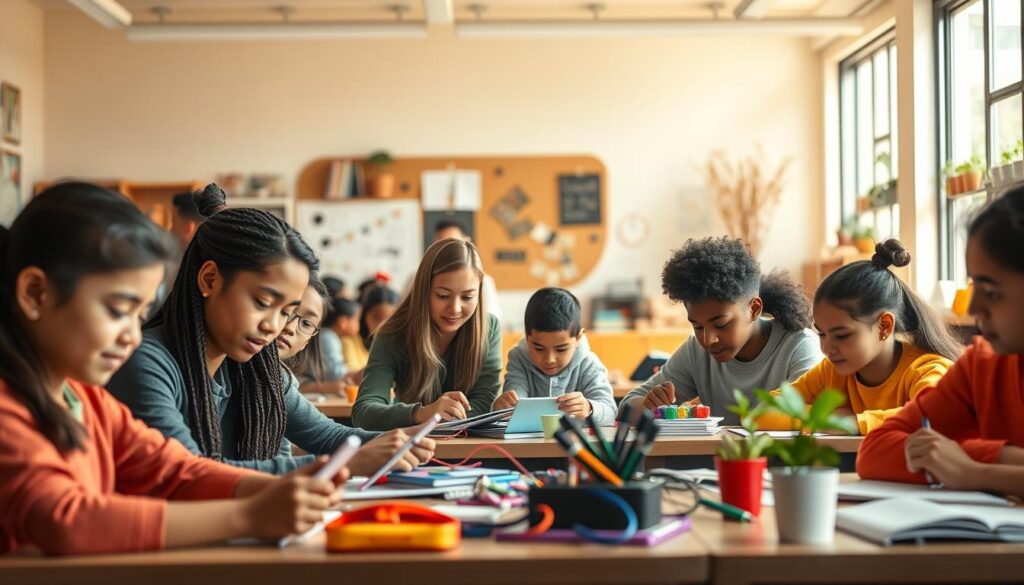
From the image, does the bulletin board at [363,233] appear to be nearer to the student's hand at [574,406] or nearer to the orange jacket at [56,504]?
the student's hand at [574,406]

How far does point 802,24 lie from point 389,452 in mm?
5522

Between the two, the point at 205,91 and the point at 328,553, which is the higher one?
the point at 205,91

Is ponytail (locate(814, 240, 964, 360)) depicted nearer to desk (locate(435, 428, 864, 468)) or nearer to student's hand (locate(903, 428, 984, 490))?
desk (locate(435, 428, 864, 468))

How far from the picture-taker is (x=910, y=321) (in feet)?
9.00

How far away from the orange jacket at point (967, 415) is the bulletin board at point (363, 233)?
5.98 metres

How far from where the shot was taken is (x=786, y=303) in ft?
10.8

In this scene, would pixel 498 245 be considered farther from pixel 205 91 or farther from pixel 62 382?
pixel 62 382

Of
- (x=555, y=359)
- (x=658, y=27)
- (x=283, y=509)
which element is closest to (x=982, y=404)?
(x=283, y=509)

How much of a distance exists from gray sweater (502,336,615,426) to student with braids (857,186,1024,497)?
1.53 metres

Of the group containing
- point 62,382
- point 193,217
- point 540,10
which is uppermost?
point 540,10

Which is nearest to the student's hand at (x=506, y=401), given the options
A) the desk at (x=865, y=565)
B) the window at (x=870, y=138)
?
the desk at (x=865, y=565)

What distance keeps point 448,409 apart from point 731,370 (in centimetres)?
96

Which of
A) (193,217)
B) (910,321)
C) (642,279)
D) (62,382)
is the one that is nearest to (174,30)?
(193,217)

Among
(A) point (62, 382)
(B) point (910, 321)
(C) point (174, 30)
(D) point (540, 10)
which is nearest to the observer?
(A) point (62, 382)
